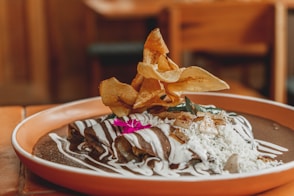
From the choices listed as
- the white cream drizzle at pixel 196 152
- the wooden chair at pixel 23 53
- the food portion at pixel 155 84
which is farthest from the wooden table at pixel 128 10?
the white cream drizzle at pixel 196 152

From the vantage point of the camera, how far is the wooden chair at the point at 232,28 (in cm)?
240

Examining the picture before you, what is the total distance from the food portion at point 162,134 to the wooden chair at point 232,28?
138 centimetres

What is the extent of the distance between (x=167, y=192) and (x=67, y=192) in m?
0.17

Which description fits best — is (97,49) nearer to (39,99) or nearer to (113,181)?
(39,99)

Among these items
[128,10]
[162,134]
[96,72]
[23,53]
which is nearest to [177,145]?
A: [162,134]

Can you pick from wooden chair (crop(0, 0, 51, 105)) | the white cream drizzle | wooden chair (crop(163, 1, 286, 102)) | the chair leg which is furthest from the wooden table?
the white cream drizzle

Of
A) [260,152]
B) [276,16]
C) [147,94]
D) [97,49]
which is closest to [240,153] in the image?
[260,152]

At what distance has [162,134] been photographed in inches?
36.8

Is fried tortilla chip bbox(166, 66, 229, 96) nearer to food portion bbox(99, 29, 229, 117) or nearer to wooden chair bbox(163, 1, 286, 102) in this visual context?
food portion bbox(99, 29, 229, 117)

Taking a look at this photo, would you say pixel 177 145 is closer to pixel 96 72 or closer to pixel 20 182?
pixel 20 182

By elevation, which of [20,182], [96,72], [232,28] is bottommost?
[96,72]

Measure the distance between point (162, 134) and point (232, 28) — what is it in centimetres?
159

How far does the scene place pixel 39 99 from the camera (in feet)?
15.1

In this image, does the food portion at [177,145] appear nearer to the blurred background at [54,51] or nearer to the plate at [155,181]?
the plate at [155,181]
